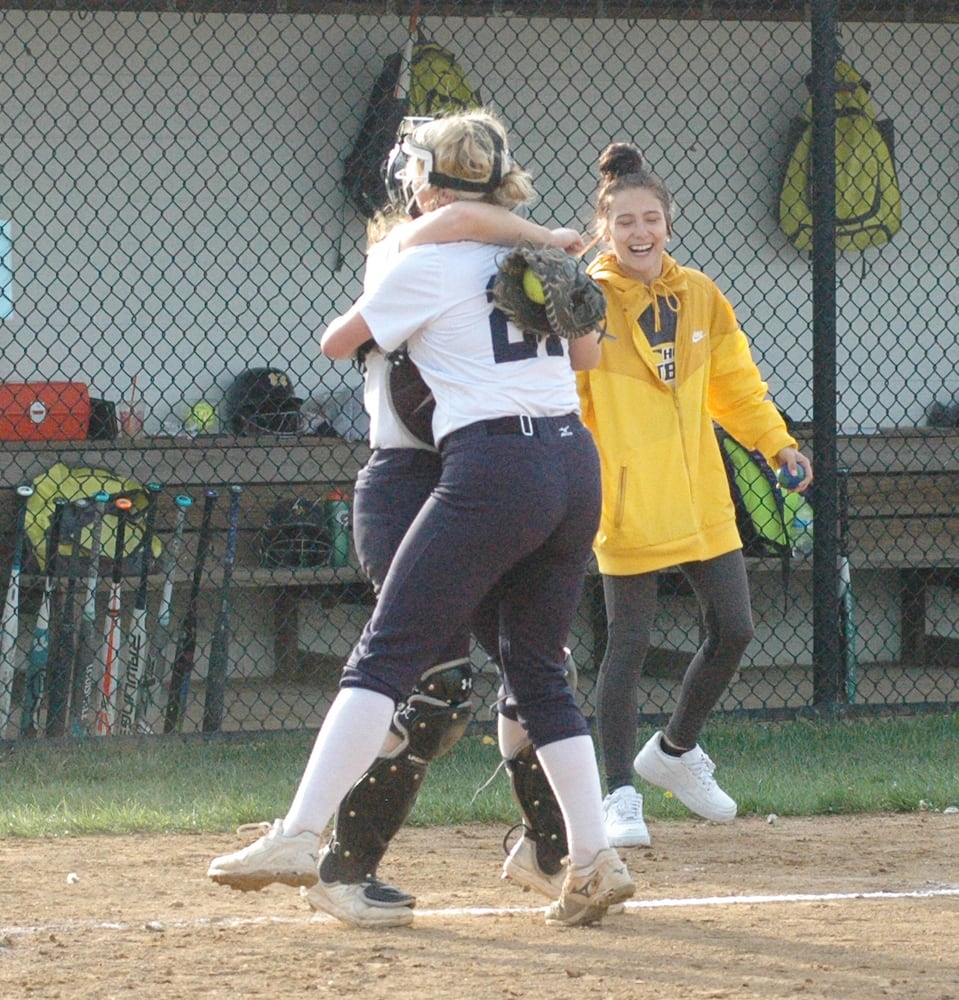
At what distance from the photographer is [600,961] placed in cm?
339

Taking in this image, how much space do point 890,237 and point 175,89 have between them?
4.10m

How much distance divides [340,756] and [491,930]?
590 millimetres

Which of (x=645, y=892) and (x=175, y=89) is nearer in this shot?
(x=645, y=892)

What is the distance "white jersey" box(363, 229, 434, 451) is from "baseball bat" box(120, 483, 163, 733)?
12.8ft

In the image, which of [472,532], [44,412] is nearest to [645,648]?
[472,532]

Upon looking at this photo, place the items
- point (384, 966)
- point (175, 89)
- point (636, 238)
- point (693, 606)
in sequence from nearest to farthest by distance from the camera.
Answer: point (384, 966), point (636, 238), point (175, 89), point (693, 606)

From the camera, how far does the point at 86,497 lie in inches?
305

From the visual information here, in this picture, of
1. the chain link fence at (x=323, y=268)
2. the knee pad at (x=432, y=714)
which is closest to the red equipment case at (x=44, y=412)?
the chain link fence at (x=323, y=268)

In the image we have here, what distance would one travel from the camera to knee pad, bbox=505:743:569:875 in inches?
156

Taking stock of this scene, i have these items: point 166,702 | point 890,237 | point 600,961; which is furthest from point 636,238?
A: point 890,237

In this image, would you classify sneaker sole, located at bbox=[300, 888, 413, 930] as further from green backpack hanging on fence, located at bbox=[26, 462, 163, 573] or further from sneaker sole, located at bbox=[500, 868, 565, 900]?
green backpack hanging on fence, located at bbox=[26, 462, 163, 573]

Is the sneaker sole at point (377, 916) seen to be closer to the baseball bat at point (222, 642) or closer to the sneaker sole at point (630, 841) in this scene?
the sneaker sole at point (630, 841)

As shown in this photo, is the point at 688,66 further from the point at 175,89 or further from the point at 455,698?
the point at 455,698

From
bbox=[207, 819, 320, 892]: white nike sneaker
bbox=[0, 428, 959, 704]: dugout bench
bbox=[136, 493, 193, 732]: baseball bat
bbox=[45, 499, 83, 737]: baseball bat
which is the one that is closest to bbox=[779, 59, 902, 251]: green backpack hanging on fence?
bbox=[0, 428, 959, 704]: dugout bench
